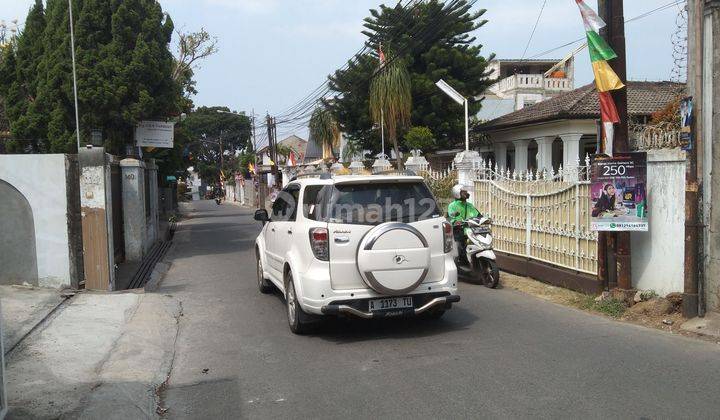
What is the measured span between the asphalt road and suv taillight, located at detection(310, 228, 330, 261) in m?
0.99

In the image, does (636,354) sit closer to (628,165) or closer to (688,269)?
(688,269)

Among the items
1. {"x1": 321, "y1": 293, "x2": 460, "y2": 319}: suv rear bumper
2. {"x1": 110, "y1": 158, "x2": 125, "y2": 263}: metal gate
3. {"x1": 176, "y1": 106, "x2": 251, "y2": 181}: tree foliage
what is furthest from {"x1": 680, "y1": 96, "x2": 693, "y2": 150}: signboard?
{"x1": 176, "y1": 106, "x2": 251, "y2": 181}: tree foliage

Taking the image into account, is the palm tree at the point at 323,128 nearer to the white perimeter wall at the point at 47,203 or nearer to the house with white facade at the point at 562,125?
the house with white facade at the point at 562,125

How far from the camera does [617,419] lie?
4.27 meters

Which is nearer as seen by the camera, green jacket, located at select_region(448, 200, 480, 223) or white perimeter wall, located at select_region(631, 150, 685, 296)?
white perimeter wall, located at select_region(631, 150, 685, 296)

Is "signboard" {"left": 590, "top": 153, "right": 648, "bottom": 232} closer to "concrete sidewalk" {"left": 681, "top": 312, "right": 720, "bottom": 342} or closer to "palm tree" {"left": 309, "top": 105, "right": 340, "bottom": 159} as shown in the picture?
"concrete sidewalk" {"left": 681, "top": 312, "right": 720, "bottom": 342}

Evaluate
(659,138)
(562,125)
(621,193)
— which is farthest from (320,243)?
(562,125)

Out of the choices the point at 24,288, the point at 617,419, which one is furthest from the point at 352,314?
the point at 24,288

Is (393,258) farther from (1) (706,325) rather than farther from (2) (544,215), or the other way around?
(2) (544,215)

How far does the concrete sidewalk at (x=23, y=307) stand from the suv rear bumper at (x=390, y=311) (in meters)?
3.37

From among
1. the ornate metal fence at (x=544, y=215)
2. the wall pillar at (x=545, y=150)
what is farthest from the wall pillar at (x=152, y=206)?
the wall pillar at (x=545, y=150)

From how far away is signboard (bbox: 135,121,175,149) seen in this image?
16.7m

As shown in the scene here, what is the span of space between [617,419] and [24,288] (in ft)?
27.3

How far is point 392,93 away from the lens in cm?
2266
